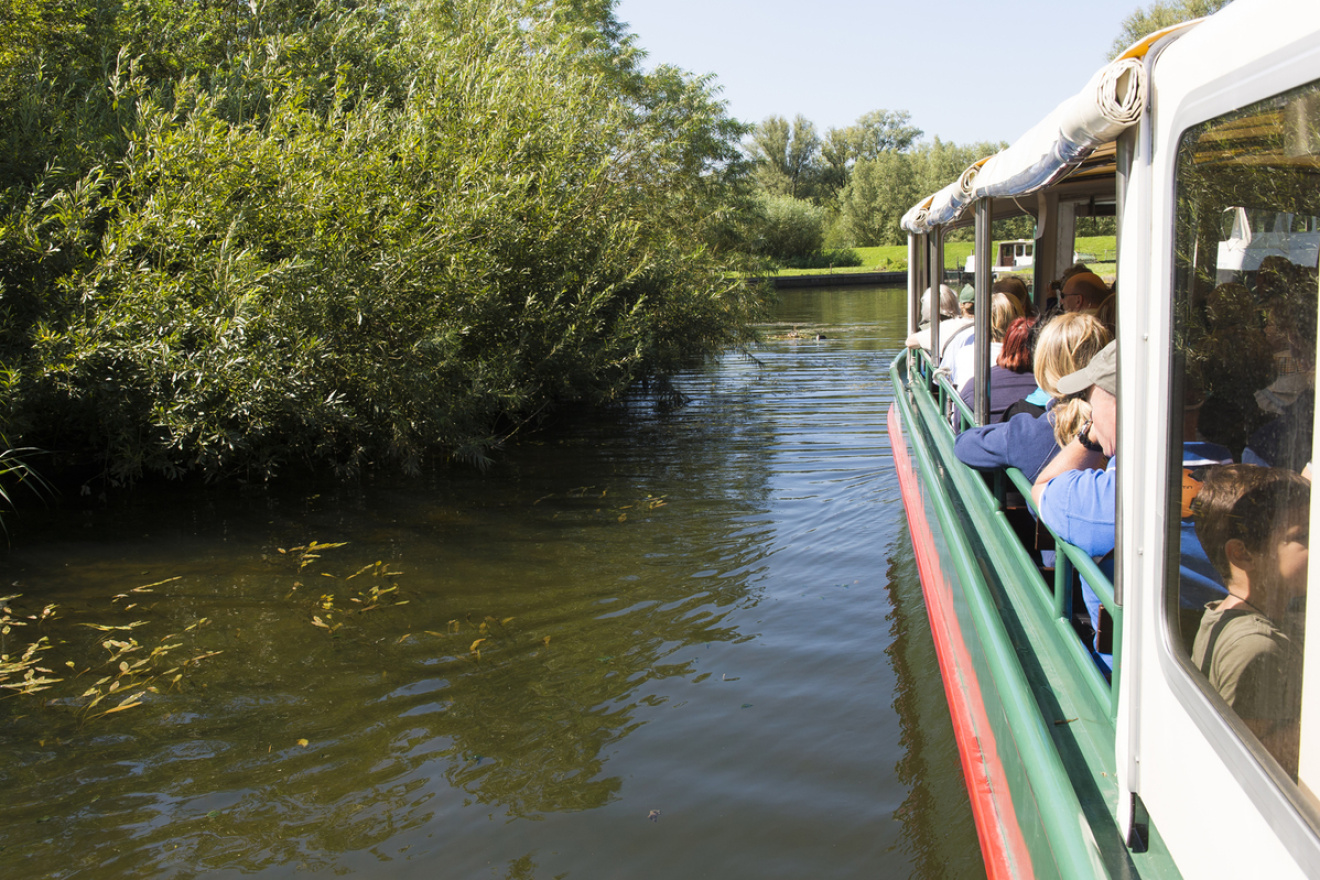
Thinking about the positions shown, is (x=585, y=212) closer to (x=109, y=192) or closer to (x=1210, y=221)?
(x=109, y=192)

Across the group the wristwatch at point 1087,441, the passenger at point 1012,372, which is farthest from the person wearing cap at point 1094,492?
the passenger at point 1012,372

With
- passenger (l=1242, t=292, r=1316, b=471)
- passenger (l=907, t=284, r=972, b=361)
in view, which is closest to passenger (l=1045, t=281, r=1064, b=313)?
passenger (l=907, t=284, r=972, b=361)

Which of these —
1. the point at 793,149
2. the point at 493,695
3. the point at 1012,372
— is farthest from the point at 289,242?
the point at 793,149

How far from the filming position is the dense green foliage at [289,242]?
25.9 feet

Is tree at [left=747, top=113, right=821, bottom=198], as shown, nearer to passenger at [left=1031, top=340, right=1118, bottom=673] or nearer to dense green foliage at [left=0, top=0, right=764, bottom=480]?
dense green foliage at [left=0, top=0, right=764, bottom=480]

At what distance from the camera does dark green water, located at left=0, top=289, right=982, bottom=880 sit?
3980mm

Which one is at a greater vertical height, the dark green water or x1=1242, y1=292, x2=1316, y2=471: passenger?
x1=1242, y1=292, x2=1316, y2=471: passenger

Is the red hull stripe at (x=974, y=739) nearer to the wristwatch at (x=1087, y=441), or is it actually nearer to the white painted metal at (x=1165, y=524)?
the white painted metal at (x=1165, y=524)

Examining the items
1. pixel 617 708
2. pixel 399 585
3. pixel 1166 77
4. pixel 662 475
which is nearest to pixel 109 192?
pixel 399 585

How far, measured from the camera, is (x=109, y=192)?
891cm

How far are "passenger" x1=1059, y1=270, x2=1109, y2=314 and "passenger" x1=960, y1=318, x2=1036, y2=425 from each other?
27.9 inches

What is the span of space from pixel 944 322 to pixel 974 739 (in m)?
4.67

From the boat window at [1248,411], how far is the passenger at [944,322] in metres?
4.94

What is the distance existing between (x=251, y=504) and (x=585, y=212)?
255 inches
